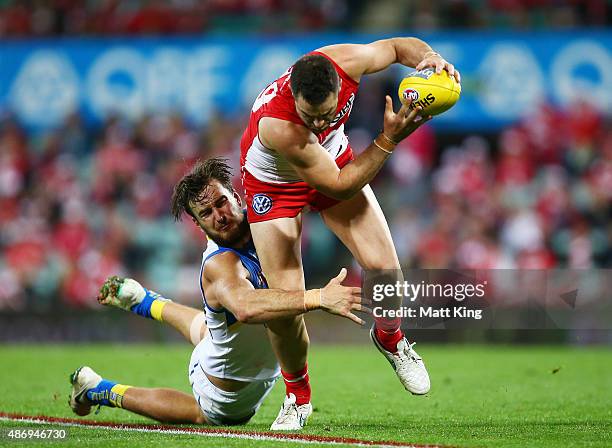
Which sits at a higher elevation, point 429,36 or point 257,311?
point 257,311

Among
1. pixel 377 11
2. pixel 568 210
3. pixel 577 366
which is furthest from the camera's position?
pixel 377 11

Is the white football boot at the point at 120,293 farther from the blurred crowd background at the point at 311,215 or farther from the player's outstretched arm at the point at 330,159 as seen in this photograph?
the blurred crowd background at the point at 311,215

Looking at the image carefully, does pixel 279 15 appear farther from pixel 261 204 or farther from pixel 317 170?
pixel 317 170

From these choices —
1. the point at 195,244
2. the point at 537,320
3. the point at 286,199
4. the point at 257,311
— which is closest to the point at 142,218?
the point at 195,244

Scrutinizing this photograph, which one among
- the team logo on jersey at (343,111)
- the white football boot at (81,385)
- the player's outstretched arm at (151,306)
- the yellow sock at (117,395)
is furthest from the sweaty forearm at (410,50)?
the white football boot at (81,385)

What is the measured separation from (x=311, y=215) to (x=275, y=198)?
742 cm

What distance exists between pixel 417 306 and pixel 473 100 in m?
8.41

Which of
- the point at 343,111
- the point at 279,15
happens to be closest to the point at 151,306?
the point at 343,111

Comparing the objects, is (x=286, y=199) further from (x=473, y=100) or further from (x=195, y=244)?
(x=473, y=100)

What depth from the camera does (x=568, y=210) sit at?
13.6 m

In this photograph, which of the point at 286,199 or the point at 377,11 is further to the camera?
A: the point at 377,11

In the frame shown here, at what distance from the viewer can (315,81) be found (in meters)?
5.87

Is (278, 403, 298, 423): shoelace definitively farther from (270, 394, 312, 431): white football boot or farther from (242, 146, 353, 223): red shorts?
(242, 146, 353, 223): red shorts

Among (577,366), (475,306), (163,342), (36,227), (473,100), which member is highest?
(475,306)
